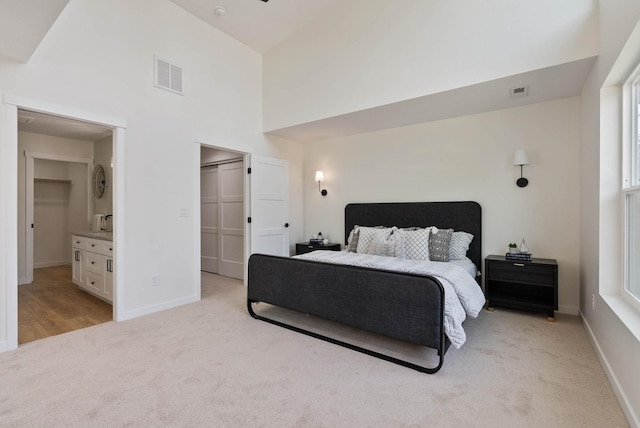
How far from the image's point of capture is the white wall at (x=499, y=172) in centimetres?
342

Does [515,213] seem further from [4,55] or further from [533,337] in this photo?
[4,55]

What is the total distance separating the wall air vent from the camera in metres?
3.12

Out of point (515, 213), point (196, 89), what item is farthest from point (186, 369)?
point (515, 213)

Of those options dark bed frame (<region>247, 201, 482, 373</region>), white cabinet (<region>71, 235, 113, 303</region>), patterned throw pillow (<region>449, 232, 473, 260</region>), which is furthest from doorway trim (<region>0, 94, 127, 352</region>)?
patterned throw pillow (<region>449, 232, 473, 260</region>)

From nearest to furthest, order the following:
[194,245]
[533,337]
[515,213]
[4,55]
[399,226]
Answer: [4,55], [533,337], [515,213], [194,245], [399,226]

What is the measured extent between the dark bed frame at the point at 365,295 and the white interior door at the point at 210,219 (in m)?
2.68

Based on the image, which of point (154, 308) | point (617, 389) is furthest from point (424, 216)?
point (154, 308)

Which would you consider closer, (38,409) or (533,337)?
(38,409)

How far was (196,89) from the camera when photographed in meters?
3.96

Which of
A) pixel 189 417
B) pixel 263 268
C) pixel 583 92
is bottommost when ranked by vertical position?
pixel 189 417

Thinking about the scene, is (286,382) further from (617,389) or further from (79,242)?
(79,242)

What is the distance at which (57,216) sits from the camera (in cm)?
652

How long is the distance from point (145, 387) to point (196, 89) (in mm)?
3364

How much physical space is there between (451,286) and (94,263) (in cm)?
428
